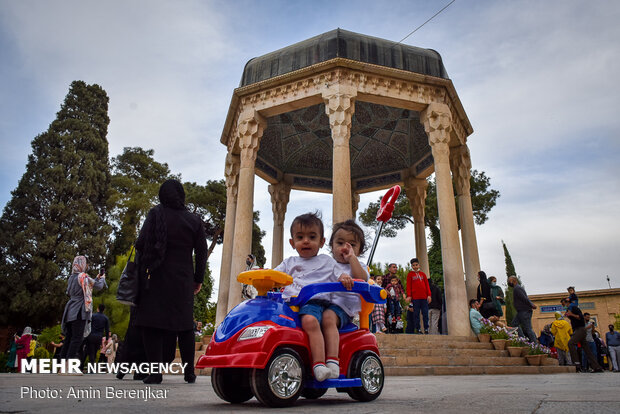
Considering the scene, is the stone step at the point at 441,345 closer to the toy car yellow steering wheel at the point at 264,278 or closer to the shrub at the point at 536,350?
the shrub at the point at 536,350

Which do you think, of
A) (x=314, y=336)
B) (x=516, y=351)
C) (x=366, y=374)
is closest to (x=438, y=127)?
(x=516, y=351)

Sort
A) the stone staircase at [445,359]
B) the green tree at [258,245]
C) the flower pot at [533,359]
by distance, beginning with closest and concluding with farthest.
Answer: the stone staircase at [445,359] → the flower pot at [533,359] → the green tree at [258,245]

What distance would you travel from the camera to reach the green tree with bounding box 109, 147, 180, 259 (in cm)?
2755

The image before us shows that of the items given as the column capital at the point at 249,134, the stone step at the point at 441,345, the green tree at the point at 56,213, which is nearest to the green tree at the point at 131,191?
the green tree at the point at 56,213

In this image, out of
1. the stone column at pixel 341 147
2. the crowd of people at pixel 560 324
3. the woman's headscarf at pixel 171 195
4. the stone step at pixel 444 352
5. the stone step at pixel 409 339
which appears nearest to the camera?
the woman's headscarf at pixel 171 195

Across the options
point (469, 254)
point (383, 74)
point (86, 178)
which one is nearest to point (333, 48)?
point (383, 74)

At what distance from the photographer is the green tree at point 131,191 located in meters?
27.5

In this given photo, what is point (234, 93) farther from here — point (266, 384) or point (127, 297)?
point (266, 384)

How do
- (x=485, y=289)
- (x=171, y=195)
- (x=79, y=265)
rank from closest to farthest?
(x=171, y=195) → (x=79, y=265) → (x=485, y=289)

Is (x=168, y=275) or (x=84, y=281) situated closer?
(x=168, y=275)

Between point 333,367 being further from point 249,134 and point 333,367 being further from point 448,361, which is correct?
point 249,134

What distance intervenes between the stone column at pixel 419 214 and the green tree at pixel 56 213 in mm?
17953

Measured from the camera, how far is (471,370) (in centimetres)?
781

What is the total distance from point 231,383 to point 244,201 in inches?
388
